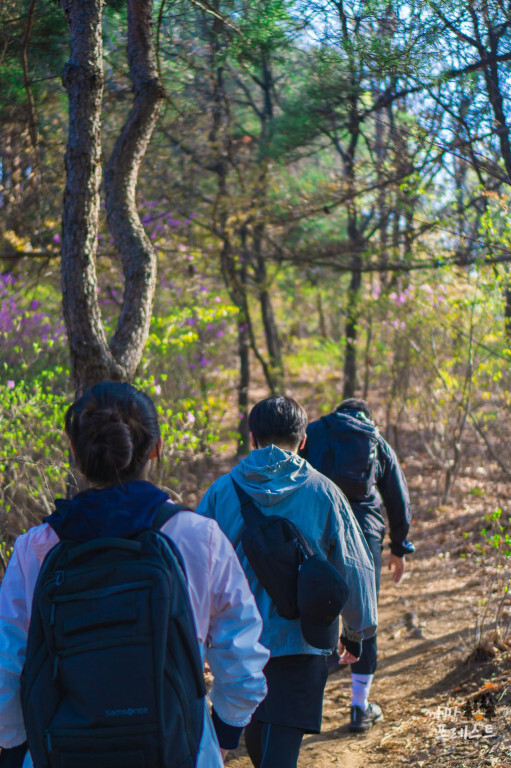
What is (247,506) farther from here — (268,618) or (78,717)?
(78,717)

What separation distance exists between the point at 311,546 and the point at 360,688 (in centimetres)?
185

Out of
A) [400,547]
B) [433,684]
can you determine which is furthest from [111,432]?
[433,684]

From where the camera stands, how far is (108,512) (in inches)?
59.7

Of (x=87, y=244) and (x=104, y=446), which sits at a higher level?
(x=87, y=244)

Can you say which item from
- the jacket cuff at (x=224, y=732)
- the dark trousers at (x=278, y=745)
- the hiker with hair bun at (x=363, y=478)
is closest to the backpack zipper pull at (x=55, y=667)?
the jacket cuff at (x=224, y=732)

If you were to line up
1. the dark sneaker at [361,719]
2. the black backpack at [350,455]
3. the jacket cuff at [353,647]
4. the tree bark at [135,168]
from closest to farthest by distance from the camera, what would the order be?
the jacket cuff at [353,647]
the black backpack at [350,455]
the dark sneaker at [361,719]
the tree bark at [135,168]

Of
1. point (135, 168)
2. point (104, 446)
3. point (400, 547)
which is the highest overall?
point (135, 168)

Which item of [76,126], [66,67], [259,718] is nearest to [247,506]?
[259,718]

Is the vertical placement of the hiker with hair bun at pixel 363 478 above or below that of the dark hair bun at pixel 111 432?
below

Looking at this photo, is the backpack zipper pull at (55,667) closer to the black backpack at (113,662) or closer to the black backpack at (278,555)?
the black backpack at (113,662)

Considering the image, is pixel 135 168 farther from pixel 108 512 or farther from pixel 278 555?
pixel 108 512

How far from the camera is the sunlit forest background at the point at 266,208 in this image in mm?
3764

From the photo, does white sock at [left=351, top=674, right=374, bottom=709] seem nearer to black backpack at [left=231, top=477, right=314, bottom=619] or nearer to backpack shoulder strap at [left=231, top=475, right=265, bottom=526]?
black backpack at [left=231, top=477, right=314, bottom=619]

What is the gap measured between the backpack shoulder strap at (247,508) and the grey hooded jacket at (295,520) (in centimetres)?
2
